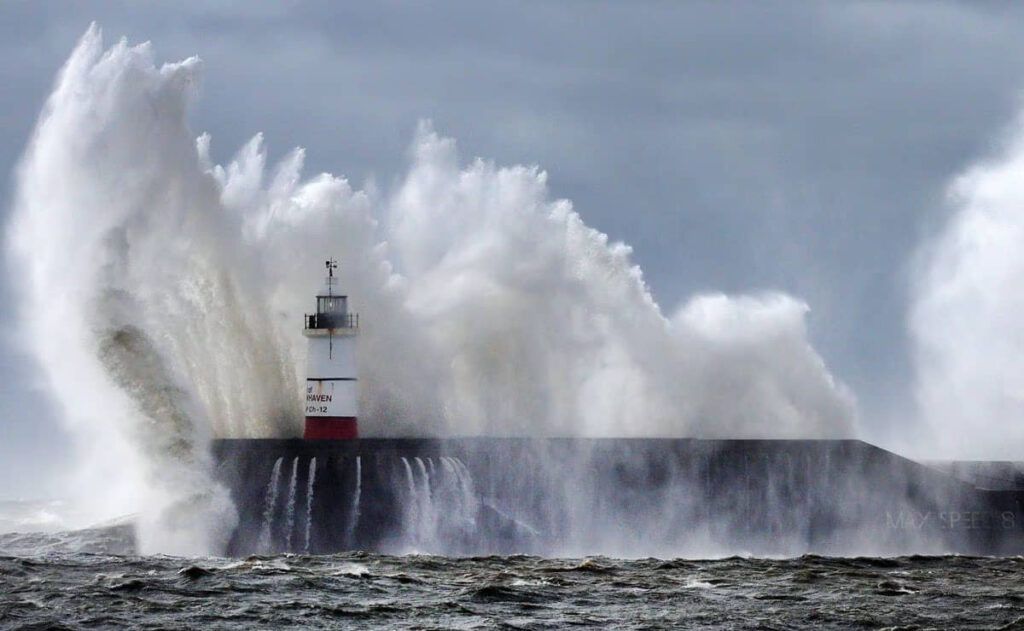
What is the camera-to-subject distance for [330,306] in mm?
42562

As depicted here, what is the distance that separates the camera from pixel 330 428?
41562 millimetres

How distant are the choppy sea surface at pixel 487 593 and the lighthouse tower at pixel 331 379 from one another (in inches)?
278

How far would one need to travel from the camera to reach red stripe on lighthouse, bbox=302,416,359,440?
41500 mm

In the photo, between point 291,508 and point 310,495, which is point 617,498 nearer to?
point 310,495

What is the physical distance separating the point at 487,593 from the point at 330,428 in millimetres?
14860

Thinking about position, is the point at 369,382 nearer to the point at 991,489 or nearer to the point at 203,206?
the point at 203,206

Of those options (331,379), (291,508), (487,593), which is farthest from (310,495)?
(487,593)

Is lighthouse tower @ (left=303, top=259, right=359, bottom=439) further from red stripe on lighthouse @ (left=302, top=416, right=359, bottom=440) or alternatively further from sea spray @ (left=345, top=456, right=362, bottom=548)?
sea spray @ (left=345, top=456, right=362, bottom=548)

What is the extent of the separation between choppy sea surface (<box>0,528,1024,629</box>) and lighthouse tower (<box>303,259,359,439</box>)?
7.06 meters

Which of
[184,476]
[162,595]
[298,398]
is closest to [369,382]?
[298,398]

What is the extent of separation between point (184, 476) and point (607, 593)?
13.9 meters

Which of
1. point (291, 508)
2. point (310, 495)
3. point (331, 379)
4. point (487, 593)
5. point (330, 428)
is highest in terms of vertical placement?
point (331, 379)

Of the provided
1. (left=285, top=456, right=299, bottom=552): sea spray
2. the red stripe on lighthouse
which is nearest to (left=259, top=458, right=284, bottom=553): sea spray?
(left=285, top=456, right=299, bottom=552): sea spray

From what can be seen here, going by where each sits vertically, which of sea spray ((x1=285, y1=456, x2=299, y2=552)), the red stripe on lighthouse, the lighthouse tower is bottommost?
sea spray ((x1=285, y1=456, x2=299, y2=552))
